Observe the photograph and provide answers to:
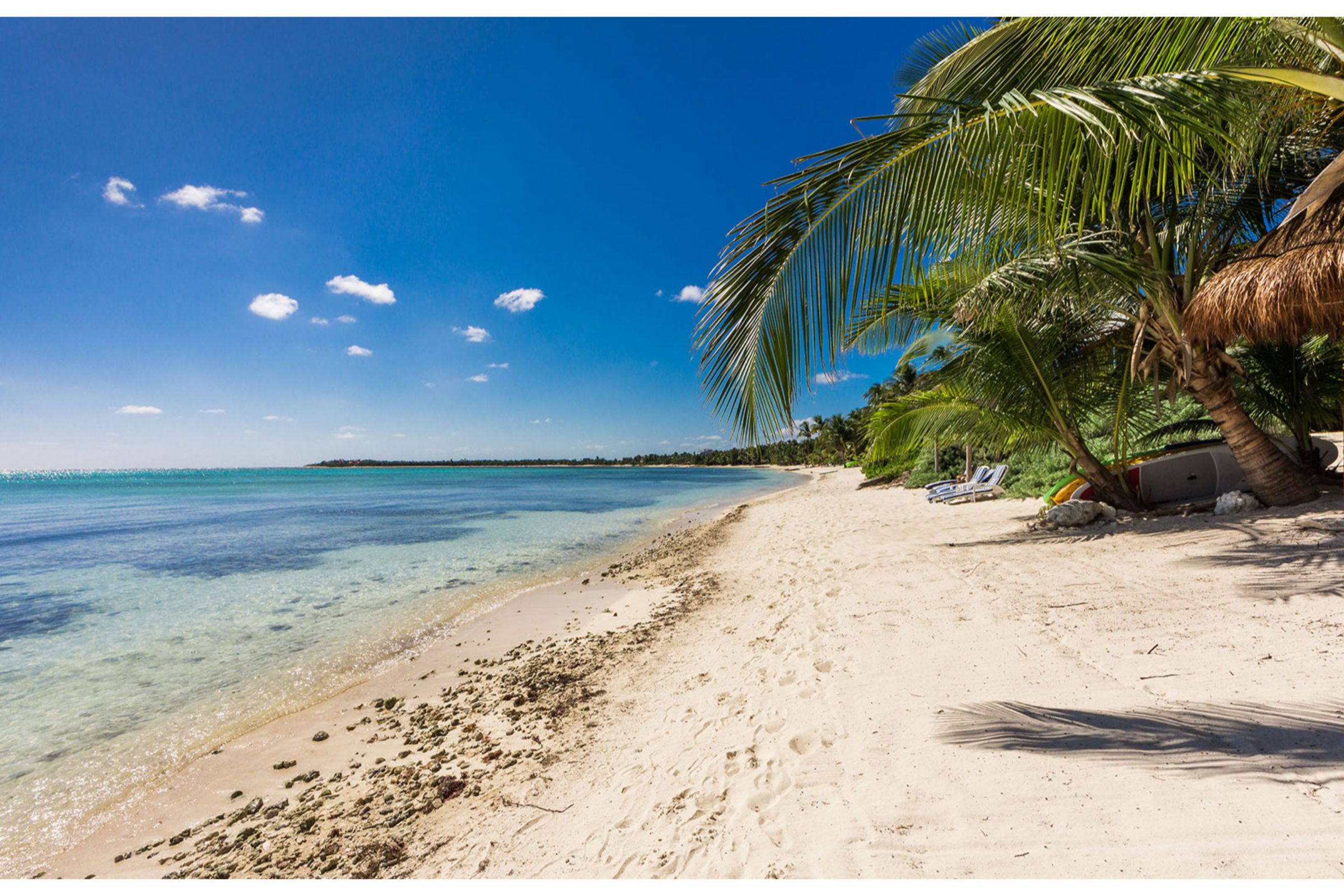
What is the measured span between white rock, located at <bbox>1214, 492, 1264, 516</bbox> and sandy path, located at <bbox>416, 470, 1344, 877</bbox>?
1650 millimetres

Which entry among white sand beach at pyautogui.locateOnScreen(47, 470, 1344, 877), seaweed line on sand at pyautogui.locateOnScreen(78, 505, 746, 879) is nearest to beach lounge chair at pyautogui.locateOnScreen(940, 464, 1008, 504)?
white sand beach at pyautogui.locateOnScreen(47, 470, 1344, 877)

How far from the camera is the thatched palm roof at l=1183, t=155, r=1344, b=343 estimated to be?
421 centimetres

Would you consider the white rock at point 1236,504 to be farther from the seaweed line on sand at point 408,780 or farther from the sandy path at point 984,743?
the seaweed line on sand at point 408,780

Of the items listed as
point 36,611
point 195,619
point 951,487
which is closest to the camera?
point 195,619

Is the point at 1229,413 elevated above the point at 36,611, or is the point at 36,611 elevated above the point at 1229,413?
the point at 1229,413

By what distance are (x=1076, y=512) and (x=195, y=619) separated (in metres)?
13.7

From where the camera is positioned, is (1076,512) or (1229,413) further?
(1076,512)

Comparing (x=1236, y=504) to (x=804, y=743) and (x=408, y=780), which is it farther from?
(x=408, y=780)

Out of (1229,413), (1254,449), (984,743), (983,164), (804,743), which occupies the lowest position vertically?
(804,743)

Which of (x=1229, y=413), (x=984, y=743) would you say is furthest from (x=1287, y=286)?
(x=984, y=743)

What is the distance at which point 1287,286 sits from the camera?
14.6 ft

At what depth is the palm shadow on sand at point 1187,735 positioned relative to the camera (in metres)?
2.17

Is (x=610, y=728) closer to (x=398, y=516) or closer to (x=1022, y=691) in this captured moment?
(x=1022, y=691)

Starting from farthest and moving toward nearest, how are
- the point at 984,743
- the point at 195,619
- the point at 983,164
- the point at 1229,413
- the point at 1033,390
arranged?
the point at 195,619 < the point at 1033,390 < the point at 1229,413 < the point at 984,743 < the point at 983,164
